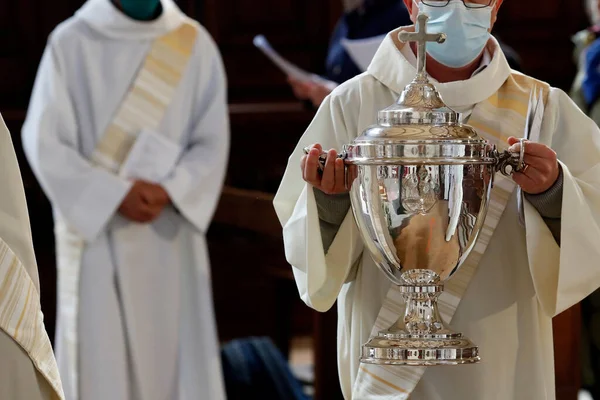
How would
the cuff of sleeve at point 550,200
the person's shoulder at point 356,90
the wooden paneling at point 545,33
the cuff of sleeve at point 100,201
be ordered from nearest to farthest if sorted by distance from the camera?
the cuff of sleeve at point 550,200 → the person's shoulder at point 356,90 → the cuff of sleeve at point 100,201 → the wooden paneling at point 545,33

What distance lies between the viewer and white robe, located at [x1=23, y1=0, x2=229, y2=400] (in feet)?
15.1

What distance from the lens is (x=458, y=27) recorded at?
7.68ft

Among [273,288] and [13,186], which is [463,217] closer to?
[13,186]

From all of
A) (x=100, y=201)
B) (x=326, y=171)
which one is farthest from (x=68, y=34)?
(x=326, y=171)

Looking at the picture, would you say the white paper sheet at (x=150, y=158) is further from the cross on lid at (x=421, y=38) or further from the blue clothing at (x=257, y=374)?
the cross on lid at (x=421, y=38)

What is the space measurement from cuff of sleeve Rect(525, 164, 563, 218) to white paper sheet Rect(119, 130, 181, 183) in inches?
100

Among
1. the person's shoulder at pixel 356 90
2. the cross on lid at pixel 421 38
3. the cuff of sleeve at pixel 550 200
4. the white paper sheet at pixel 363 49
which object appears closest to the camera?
the cross on lid at pixel 421 38

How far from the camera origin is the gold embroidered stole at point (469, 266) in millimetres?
2408

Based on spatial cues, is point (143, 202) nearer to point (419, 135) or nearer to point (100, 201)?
point (100, 201)

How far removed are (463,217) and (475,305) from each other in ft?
1.48

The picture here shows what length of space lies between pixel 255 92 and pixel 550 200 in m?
4.93

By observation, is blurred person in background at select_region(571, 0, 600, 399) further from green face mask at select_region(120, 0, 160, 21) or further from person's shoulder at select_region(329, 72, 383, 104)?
person's shoulder at select_region(329, 72, 383, 104)

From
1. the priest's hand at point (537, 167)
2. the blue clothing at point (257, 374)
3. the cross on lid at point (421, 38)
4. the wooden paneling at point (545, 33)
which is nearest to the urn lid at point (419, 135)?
the cross on lid at point (421, 38)

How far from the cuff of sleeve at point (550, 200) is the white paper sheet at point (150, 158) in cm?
255
